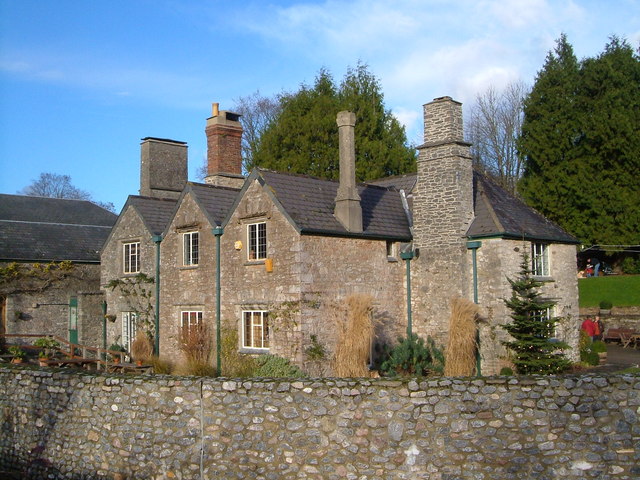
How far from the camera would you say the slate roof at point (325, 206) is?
64.8 ft

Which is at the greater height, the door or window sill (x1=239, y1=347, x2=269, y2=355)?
the door

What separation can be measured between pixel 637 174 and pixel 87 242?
27671mm

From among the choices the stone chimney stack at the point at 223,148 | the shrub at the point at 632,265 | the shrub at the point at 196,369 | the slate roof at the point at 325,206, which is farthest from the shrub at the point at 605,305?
the shrub at the point at 196,369

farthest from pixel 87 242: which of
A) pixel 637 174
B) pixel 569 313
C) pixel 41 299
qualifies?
pixel 637 174

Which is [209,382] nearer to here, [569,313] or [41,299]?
[569,313]

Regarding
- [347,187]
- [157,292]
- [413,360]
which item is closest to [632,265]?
[413,360]

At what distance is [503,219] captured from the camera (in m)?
20.6

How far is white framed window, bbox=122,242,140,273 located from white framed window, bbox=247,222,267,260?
21.0 feet

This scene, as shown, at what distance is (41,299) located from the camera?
27.8 m

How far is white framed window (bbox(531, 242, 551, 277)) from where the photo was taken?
2150 cm

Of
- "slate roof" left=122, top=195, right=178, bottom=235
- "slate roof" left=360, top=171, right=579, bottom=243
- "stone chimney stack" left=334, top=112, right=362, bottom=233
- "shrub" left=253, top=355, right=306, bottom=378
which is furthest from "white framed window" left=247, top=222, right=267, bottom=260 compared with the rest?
"slate roof" left=360, top=171, right=579, bottom=243

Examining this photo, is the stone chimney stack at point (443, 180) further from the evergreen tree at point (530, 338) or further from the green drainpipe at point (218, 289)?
the green drainpipe at point (218, 289)

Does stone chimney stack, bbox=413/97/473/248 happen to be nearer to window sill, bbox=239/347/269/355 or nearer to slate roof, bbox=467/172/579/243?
slate roof, bbox=467/172/579/243

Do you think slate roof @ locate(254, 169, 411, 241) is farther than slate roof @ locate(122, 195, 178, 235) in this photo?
No
